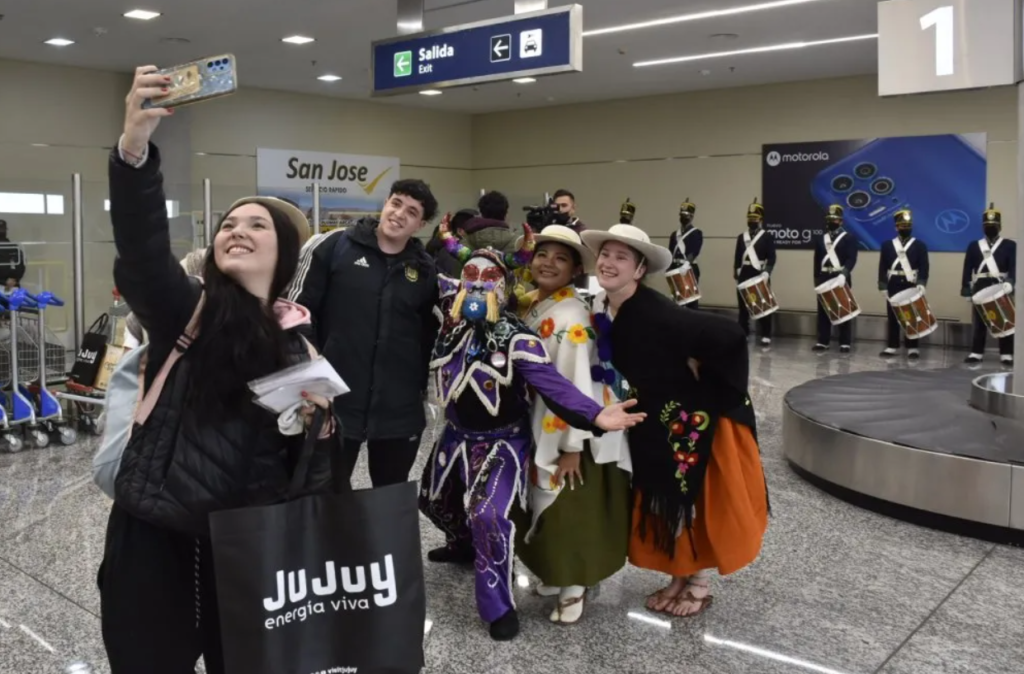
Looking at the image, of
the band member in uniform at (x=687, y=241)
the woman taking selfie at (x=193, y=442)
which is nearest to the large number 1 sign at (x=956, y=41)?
the woman taking selfie at (x=193, y=442)

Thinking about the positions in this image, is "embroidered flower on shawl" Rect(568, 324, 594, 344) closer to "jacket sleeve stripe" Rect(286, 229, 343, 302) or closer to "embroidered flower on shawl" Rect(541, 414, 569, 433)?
"embroidered flower on shawl" Rect(541, 414, 569, 433)

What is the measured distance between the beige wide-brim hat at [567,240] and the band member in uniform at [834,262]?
9.93 meters

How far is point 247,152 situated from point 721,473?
13430mm

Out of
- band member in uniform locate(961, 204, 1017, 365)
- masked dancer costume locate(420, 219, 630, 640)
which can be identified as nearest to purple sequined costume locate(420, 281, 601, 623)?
masked dancer costume locate(420, 219, 630, 640)

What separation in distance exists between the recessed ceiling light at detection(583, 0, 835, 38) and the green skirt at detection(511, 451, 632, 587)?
757cm

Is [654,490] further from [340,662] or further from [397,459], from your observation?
[340,662]

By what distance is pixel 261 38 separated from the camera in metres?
11.1

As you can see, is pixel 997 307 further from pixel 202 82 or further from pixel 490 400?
pixel 202 82

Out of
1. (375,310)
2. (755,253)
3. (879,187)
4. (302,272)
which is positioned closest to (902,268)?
(755,253)

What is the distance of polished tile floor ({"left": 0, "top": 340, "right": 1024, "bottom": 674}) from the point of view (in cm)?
320

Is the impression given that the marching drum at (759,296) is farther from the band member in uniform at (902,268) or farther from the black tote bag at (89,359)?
the black tote bag at (89,359)

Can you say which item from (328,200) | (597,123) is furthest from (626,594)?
(597,123)

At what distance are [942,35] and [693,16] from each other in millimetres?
5220

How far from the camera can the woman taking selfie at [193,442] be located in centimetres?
173
